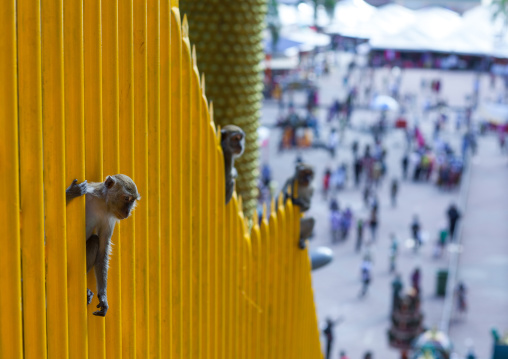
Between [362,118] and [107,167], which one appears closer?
[107,167]

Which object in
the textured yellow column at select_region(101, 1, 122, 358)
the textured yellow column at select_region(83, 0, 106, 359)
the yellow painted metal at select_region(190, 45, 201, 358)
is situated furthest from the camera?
the yellow painted metal at select_region(190, 45, 201, 358)

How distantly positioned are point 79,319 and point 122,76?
3.22ft

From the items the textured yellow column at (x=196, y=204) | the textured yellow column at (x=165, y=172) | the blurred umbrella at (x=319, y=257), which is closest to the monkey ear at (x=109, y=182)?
the textured yellow column at (x=165, y=172)

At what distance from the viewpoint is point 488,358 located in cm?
1748

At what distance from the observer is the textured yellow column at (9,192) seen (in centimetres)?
267

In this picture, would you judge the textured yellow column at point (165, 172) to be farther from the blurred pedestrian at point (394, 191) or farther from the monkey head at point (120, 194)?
the blurred pedestrian at point (394, 191)

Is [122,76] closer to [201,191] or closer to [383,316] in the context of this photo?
[201,191]

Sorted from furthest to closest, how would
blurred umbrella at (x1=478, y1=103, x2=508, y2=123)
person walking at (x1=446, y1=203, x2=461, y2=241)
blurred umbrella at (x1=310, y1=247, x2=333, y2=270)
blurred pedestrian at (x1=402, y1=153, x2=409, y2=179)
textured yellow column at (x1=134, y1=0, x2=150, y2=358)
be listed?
1. blurred umbrella at (x1=478, y1=103, x2=508, y2=123)
2. blurred pedestrian at (x1=402, y1=153, x2=409, y2=179)
3. person walking at (x1=446, y1=203, x2=461, y2=241)
4. blurred umbrella at (x1=310, y1=247, x2=333, y2=270)
5. textured yellow column at (x1=134, y1=0, x2=150, y2=358)

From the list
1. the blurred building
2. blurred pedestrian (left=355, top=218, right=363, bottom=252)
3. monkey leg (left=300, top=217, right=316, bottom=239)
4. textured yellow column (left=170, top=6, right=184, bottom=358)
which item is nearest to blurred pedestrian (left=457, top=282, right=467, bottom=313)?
blurred pedestrian (left=355, top=218, right=363, bottom=252)

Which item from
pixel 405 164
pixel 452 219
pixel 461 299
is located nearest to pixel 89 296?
pixel 461 299

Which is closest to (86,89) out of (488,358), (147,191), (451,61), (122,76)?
(122,76)

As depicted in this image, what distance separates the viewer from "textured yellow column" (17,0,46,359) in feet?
9.10

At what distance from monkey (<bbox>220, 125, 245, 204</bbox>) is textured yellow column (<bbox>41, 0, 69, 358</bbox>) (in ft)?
5.78

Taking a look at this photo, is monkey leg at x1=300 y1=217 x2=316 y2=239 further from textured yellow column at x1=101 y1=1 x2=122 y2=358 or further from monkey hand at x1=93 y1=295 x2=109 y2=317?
monkey hand at x1=93 y1=295 x2=109 y2=317
